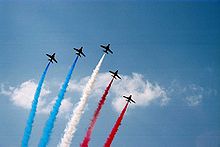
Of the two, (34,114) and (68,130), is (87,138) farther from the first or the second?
(34,114)

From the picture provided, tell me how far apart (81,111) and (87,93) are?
5.85m

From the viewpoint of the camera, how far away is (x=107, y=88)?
110 meters

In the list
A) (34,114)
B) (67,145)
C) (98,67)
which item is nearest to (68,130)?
(67,145)

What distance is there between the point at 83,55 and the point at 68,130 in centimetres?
2346

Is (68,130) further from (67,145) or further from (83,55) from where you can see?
(83,55)

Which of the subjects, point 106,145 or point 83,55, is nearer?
point 106,145

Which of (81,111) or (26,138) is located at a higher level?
(81,111)

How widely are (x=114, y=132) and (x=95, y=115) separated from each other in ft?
24.9

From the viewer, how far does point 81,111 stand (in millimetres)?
112500

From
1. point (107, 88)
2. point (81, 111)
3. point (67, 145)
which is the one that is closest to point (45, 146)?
point (67, 145)

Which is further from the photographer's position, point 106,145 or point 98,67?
point 98,67

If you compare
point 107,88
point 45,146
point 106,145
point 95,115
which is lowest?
point 45,146

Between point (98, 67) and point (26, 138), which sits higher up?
point (98, 67)

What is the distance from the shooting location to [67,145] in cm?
11012
